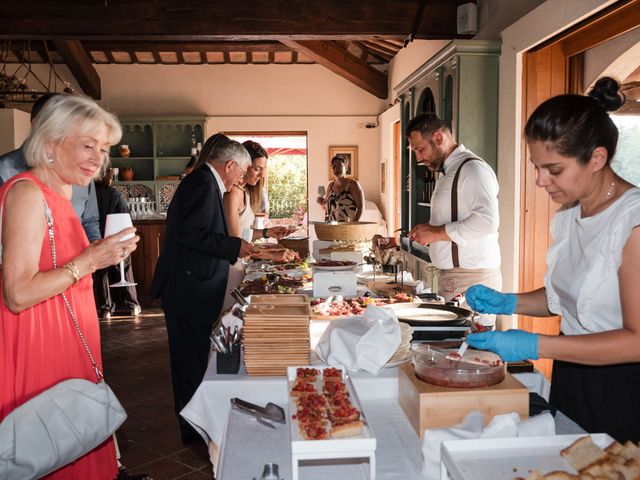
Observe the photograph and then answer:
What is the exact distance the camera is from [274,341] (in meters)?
1.73

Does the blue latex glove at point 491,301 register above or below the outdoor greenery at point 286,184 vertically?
below

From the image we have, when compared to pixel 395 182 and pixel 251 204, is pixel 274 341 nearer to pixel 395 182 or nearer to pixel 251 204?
pixel 251 204

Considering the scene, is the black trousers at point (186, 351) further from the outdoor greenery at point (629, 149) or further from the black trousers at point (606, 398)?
the outdoor greenery at point (629, 149)

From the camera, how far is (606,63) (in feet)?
10.1

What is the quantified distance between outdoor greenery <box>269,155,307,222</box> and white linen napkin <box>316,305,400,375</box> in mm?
12443

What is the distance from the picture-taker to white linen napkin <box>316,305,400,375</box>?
1690mm

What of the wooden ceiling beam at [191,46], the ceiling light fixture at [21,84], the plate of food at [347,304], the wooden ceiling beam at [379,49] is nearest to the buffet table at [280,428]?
the plate of food at [347,304]

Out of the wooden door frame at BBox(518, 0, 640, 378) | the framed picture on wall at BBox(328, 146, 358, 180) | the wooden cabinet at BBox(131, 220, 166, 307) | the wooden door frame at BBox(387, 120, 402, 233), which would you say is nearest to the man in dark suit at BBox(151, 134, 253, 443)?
the wooden door frame at BBox(518, 0, 640, 378)

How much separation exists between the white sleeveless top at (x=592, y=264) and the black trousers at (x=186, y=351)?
6.26ft

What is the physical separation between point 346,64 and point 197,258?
6627 mm

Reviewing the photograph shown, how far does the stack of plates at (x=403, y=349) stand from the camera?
1.73 m

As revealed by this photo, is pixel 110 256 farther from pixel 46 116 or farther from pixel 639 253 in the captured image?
pixel 639 253

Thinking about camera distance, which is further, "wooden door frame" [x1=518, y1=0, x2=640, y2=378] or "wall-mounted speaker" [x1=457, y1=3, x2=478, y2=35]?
"wall-mounted speaker" [x1=457, y1=3, x2=478, y2=35]

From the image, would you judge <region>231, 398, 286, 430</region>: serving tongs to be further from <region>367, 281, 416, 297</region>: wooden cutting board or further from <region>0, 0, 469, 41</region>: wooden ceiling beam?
<region>0, 0, 469, 41</region>: wooden ceiling beam
